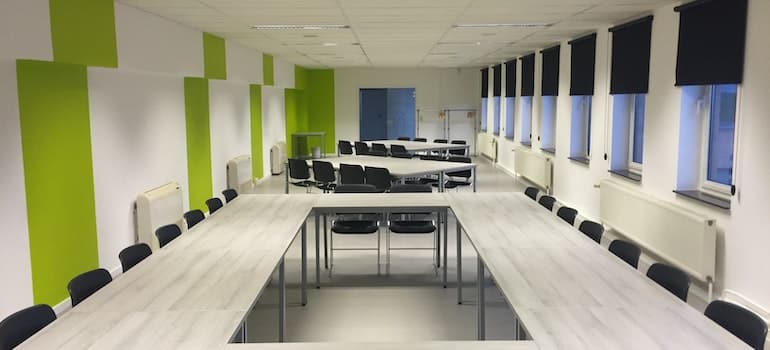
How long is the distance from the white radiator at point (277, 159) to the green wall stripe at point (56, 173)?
27.5 feet

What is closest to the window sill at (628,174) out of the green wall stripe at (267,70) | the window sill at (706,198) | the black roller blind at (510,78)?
the window sill at (706,198)

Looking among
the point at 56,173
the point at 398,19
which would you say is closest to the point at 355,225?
the point at 398,19

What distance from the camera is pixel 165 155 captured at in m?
7.55

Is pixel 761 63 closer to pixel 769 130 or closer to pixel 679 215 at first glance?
pixel 769 130

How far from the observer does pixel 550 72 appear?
Result: 1060 cm

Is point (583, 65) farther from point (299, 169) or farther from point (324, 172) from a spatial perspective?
point (299, 169)

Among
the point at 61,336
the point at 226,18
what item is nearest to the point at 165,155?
the point at 226,18

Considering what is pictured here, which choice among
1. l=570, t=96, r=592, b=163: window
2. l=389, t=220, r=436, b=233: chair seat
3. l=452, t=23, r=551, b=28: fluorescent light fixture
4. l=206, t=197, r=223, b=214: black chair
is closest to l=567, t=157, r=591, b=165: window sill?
l=570, t=96, r=592, b=163: window

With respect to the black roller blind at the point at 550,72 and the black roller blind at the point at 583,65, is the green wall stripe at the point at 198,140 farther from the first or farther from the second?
the black roller blind at the point at 550,72

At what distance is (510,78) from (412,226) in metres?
8.84

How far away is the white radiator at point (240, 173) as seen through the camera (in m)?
10.4

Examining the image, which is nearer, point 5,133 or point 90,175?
point 5,133

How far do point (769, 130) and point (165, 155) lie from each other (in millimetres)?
6243

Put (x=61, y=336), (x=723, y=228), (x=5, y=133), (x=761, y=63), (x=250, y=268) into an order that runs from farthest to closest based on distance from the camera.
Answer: (x=723, y=228) < (x=761, y=63) < (x=5, y=133) < (x=250, y=268) < (x=61, y=336)
